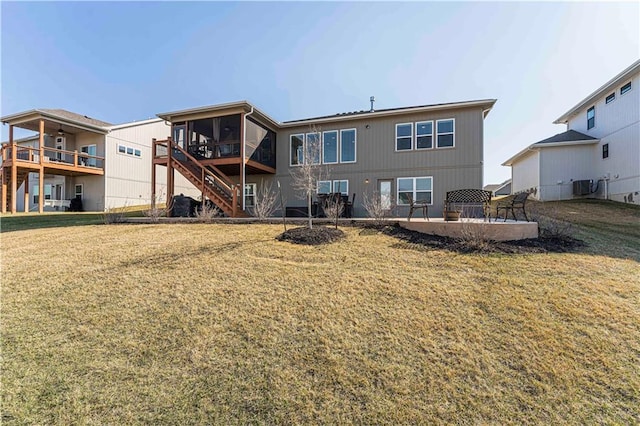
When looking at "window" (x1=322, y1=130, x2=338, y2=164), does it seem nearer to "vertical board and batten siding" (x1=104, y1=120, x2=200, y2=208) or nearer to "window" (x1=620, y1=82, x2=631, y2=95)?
"vertical board and batten siding" (x1=104, y1=120, x2=200, y2=208)

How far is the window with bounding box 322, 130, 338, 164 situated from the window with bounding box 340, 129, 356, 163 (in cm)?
31

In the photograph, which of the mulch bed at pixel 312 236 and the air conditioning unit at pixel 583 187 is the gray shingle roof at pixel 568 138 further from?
the mulch bed at pixel 312 236

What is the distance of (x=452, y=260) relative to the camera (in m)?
5.38

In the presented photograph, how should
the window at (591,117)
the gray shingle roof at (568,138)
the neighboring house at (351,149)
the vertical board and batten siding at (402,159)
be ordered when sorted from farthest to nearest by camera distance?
the window at (591,117)
the gray shingle roof at (568,138)
the neighboring house at (351,149)
the vertical board and batten siding at (402,159)

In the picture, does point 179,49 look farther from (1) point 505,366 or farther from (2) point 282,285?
(1) point 505,366

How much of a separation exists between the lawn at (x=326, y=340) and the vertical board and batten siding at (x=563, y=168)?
1444 centimetres

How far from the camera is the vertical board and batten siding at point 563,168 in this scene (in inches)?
677

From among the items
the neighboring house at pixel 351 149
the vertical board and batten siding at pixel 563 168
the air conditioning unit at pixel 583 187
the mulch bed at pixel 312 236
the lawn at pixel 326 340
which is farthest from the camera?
the vertical board and batten siding at pixel 563 168

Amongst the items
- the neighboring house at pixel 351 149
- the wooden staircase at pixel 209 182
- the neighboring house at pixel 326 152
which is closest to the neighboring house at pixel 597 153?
the neighboring house at pixel 351 149

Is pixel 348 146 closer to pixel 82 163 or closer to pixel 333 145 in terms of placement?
pixel 333 145

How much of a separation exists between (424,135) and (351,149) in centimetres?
345

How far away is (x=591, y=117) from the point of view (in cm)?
1817

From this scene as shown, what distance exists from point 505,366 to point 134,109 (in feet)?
107

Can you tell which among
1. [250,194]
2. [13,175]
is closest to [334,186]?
[250,194]
